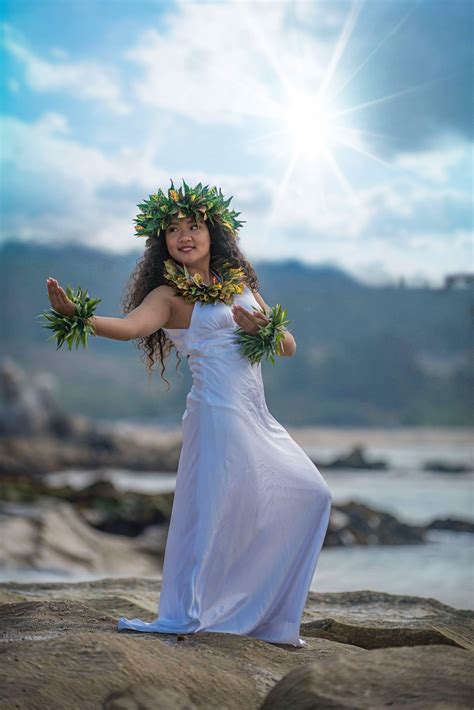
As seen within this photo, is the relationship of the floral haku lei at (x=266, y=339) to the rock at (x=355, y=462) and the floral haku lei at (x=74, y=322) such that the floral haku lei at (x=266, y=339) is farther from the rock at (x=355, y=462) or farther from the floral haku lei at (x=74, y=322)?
the rock at (x=355, y=462)

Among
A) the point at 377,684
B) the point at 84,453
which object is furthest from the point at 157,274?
the point at 84,453

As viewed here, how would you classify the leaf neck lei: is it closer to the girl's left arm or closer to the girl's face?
the girl's face

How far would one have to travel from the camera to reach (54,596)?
16.3ft

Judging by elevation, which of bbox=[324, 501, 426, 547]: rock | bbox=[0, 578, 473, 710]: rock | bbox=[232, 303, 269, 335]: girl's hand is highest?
bbox=[232, 303, 269, 335]: girl's hand

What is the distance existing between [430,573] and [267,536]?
15.2 feet

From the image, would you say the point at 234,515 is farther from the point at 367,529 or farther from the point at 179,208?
the point at 367,529

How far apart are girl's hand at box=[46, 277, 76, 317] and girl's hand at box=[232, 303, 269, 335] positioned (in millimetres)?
659

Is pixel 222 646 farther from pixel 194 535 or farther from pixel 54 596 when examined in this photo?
pixel 54 596

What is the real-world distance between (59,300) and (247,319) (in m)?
0.75

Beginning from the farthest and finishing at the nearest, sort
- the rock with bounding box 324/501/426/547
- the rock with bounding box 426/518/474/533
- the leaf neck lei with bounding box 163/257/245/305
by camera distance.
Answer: the rock with bounding box 426/518/474/533
the rock with bounding box 324/501/426/547
the leaf neck lei with bounding box 163/257/245/305

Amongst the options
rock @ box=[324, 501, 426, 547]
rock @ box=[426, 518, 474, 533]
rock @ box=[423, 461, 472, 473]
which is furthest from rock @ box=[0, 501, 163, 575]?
rock @ box=[423, 461, 472, 473]

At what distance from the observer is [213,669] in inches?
116

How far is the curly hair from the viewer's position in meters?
3.94

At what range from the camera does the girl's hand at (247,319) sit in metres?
3.71
